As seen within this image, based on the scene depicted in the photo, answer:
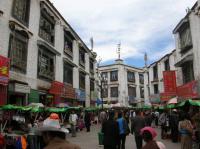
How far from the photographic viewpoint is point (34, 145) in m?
10.4

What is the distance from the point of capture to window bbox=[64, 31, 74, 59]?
2761cm

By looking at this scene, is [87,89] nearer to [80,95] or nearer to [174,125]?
[80,95]

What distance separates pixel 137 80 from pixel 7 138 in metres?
54.5

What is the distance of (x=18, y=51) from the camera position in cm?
1714

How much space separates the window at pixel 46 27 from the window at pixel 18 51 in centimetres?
299

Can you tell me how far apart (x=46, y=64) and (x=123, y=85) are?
39.0 m

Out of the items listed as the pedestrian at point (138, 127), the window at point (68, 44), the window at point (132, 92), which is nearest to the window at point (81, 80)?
the window at point (68, 44)

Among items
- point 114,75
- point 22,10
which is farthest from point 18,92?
point 114,75

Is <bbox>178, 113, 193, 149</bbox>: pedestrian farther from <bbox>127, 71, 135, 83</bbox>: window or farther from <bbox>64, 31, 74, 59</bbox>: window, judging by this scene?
<bbox>127, 71, 135, 83</bbox>: window

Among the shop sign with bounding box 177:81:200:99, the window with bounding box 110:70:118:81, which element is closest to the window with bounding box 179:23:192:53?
the shop sign with bounding box 177:81:200:99

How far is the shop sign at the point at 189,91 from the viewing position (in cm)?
2149

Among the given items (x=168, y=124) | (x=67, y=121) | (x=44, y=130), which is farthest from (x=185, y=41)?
(x=44, y=130)

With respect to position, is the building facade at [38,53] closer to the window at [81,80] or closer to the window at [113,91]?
the window at [81,80]

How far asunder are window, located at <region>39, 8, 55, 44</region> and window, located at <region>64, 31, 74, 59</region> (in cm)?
356
